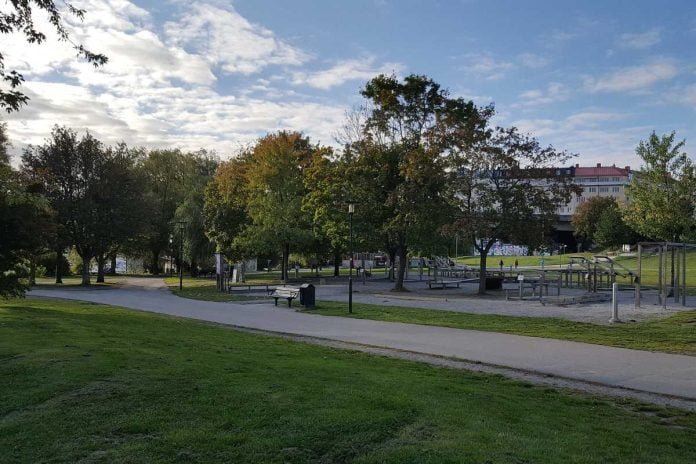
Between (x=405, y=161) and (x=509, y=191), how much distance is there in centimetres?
580

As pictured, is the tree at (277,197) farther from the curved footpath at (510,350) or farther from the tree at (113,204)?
the curved footpath at (510,350)

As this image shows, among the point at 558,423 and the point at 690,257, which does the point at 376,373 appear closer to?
the point at 558,423

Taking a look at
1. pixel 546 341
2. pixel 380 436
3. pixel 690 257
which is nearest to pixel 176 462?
pixel 380 436

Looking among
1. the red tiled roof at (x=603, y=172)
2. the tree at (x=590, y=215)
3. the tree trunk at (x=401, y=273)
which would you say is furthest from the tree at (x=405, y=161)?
the red tiled roof at (x=603, y=172)

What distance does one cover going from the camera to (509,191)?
28328 millimetres

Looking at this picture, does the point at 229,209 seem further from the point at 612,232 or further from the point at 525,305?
the point at 612,232

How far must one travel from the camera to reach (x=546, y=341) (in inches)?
557

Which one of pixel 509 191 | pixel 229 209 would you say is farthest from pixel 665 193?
pixel 229 209

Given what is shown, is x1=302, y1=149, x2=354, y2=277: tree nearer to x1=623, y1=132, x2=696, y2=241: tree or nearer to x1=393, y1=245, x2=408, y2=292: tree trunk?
x1=393, y1=245, x2=408, y2=292: tree trunk

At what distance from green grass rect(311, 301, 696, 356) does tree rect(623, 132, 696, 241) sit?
35.2 feet

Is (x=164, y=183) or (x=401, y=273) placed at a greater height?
(x=164, y=183)

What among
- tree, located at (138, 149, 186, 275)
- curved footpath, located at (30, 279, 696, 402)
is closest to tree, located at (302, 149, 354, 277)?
curved footpath, located at (30, 279, 696, 402)

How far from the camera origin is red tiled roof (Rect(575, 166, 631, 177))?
148m

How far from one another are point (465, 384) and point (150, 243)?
59.5 metres
